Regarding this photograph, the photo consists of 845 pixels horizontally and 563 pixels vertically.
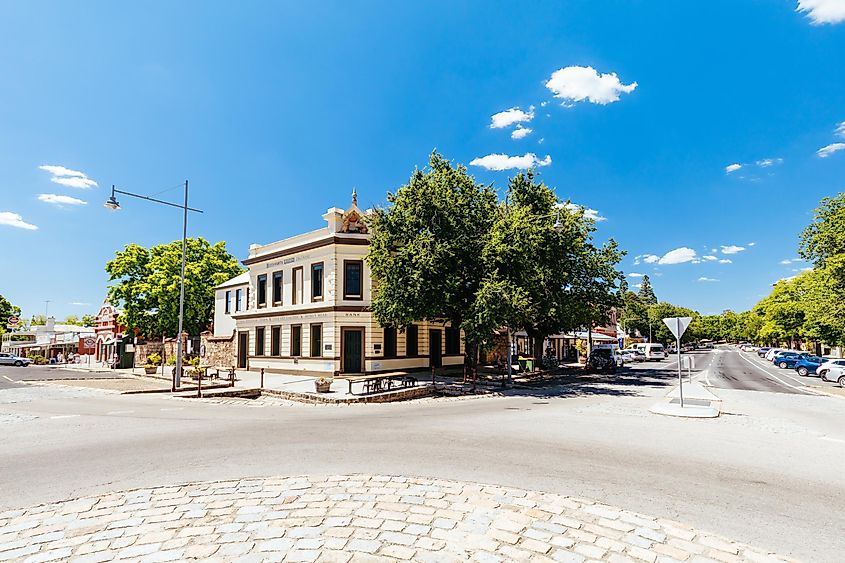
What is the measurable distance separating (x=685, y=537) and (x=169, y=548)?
574 cm

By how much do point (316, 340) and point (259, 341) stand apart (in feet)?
23.4

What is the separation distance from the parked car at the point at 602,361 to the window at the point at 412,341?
1624 centimetres

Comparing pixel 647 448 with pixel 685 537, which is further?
pixel 647 448

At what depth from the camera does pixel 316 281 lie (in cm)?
3050

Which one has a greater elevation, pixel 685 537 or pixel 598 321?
pixel 598 321

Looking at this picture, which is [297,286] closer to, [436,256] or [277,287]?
[277,287]

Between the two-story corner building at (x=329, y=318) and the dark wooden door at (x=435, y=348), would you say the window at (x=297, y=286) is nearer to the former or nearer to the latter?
the two-story corner building at (x=329, y=318)

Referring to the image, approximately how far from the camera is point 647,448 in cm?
1006

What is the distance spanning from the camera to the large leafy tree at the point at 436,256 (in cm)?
2281

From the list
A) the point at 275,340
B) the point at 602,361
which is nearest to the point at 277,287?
the point at 275,340

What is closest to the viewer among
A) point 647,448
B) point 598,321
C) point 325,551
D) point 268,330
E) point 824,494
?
point 325,551

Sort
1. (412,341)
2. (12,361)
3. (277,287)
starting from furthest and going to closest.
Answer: (12,361), (277,287), (412,341)

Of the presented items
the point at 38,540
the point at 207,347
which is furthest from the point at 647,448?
the point at 207,347

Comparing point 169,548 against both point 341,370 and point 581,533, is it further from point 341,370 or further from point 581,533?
point 341,370
